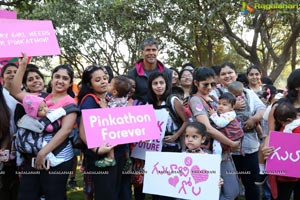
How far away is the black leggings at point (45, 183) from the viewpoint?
300 cm

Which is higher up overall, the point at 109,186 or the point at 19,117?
the point at 19,117

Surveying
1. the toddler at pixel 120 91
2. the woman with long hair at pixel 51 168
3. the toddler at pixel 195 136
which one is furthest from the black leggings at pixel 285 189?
the woman with long hair at pixel 51 168

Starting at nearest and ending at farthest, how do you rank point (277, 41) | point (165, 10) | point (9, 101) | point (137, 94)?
point (9, 101) < point (137, 94) < point (165, 10) < point (277, 41)

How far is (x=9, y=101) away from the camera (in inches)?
141

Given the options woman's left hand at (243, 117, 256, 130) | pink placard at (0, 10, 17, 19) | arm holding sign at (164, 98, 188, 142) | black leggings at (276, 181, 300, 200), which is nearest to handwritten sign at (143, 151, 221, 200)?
arm holding sign at (164, 98, 188, 142)

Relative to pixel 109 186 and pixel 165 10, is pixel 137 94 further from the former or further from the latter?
pixel 165 10

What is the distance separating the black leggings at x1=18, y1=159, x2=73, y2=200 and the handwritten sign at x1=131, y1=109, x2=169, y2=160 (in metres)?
0.99

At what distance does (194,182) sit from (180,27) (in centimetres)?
1087

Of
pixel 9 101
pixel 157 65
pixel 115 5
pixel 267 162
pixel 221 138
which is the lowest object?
pixel 267 162

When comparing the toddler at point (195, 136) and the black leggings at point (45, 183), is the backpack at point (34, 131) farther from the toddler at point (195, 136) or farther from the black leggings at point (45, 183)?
the toddler at point (195, 136)

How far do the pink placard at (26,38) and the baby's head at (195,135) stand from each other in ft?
5.77

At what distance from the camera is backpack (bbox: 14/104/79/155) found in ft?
9.74

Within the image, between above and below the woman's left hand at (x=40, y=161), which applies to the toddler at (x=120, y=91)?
above

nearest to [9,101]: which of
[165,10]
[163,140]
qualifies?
[163,140]
